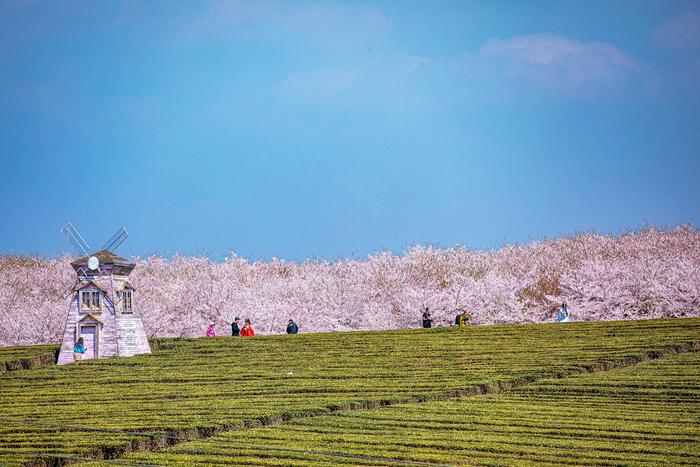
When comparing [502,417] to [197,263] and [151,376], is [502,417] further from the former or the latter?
[197,263]

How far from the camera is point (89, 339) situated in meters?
43.2

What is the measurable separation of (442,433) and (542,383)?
849cm

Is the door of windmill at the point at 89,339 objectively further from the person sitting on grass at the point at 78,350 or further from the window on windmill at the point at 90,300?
the window on windmill at the point at 90,300

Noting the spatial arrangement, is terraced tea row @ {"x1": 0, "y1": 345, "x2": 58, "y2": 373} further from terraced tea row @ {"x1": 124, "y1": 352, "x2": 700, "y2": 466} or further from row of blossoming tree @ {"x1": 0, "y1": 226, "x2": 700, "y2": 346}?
terraced tea row @ {"x1": 124, "y1": 352, "x2": 700, "y2": 466}

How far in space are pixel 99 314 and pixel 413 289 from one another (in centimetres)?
2583

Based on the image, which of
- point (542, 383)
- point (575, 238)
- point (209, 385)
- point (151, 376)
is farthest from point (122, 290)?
point (575, 238)

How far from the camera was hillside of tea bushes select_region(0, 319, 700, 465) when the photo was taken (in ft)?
82.6

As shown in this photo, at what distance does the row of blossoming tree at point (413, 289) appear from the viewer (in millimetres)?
58844

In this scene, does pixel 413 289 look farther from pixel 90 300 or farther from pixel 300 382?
pixel 300 382

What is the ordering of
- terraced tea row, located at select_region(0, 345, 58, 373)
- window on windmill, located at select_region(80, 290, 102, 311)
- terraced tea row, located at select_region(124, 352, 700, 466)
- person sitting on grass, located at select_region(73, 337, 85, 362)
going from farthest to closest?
window on windmill, located at select_region(80, 290, 102, 311) < person sitting on grass, located at select_region(73, 337, 85, 362) < terraced tea row, located at select_region(0, 345, 58, 373) < terraced tea row, located at select_region(124, 352, 700, 466)

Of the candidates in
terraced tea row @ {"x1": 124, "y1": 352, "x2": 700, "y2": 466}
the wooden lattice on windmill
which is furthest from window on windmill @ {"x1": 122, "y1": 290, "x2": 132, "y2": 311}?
terraced tea row @ {"x1": 124, "y1": 352, "x2": 700, "y2": 466}

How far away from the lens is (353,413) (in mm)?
27641

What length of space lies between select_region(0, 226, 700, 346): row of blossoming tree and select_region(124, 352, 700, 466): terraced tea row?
28373 millimetres

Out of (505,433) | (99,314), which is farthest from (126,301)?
(505,433)
